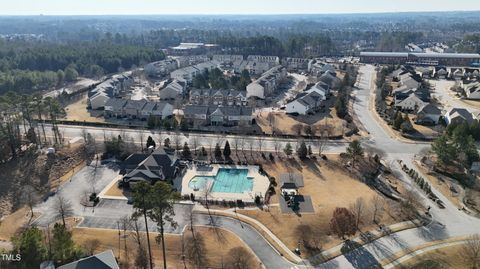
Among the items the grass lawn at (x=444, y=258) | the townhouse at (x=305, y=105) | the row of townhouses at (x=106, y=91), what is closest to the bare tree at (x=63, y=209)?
the grass lawn at (x=444, y=258)

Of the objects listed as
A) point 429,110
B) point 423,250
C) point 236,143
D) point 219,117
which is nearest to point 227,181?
point 236,143

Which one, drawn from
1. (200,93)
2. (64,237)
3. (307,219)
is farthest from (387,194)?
(200,93)

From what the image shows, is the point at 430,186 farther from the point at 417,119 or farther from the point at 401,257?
the point at 417,119

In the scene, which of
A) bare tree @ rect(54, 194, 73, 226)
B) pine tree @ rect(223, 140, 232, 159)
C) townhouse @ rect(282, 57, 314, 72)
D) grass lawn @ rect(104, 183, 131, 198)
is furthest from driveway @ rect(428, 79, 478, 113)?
bare tree @ rect(54, 194, 73, 226)

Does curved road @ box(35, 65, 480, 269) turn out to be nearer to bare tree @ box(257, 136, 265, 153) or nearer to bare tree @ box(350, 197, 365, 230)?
bare tree @ box(257, 136, 265, 153)

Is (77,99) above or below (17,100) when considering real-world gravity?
below

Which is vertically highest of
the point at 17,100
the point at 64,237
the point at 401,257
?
the point at 17,100

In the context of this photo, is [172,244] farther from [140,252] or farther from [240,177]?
[240,177]
